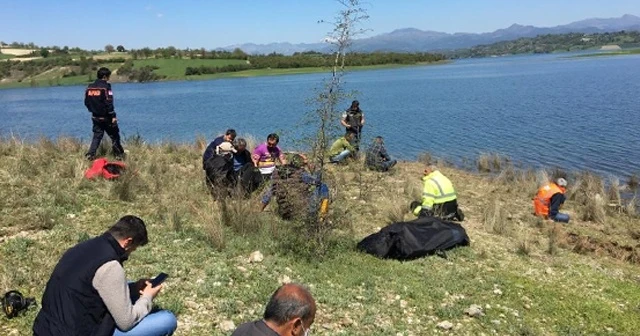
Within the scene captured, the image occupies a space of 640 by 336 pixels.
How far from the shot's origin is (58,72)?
8075cm

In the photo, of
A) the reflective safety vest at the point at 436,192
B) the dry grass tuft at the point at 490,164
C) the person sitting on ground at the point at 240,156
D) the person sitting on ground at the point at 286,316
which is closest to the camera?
the person sitting on ground at the point at 286,316

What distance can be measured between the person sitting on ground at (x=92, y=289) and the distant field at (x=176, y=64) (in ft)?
263

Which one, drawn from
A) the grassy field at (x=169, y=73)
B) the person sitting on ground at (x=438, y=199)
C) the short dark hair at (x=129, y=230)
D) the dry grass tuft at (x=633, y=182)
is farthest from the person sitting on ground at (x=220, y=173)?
the grassy field at (x=169, y=73)

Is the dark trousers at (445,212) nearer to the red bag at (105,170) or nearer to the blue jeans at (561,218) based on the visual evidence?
the blue jeans at (561,218)

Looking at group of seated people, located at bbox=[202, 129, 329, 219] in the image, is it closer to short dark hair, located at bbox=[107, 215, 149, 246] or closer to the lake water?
the lake water

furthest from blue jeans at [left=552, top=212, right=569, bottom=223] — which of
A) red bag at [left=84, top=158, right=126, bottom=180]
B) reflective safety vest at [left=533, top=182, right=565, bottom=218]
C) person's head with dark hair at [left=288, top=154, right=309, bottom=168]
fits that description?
red bag at [left=84, top=158, right=126, bottom=180]

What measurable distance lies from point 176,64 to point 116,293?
8921cm

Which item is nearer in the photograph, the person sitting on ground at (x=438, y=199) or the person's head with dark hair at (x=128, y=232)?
the person's head with dark hair at (x=128, y=232)

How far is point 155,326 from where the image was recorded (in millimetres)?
4434

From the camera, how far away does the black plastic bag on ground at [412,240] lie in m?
7.71

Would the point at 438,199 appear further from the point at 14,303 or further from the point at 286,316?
the point at 286,316

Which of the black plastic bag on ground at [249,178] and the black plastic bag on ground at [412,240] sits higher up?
the black plastic bag on ground at [249,178]

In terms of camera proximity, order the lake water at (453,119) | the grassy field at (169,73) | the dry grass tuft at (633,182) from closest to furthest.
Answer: the dry grass tuft at (633,182) → the lake water at (453,119) → the grassy field at (169,73)

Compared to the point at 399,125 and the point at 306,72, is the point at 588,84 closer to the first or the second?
the point at 399,125
